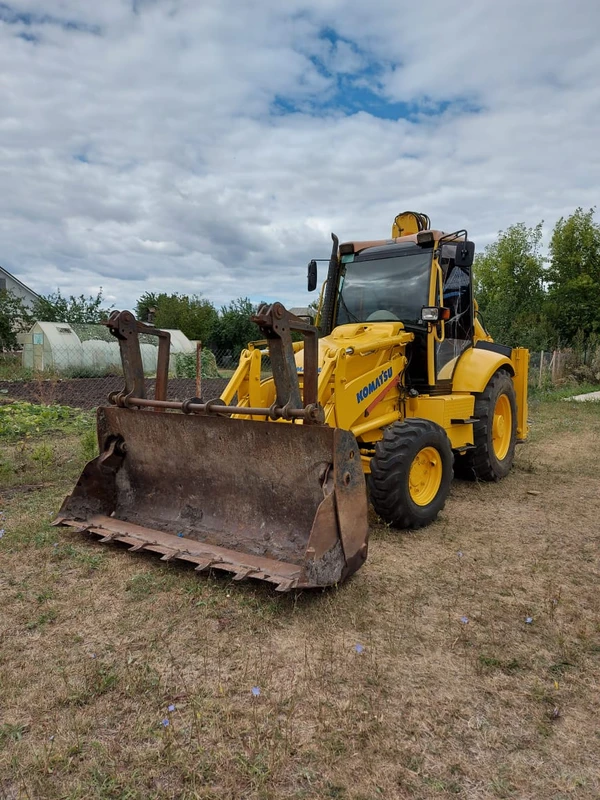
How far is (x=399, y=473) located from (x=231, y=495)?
1338 millimetres

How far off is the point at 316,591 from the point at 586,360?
2081 centimetres

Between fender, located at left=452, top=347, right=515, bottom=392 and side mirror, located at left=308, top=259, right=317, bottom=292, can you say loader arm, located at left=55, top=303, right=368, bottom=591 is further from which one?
fender, located at left=452, top=347, right=515, bottom=392

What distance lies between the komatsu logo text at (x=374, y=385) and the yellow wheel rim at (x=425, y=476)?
2.25 ft

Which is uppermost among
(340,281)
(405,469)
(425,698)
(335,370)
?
(340,281)

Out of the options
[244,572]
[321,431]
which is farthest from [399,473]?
[244,572]

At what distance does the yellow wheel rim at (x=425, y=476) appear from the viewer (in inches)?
205

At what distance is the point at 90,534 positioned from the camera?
4.70m

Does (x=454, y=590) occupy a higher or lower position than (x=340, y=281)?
lower

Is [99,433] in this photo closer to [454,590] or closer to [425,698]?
[454,590]

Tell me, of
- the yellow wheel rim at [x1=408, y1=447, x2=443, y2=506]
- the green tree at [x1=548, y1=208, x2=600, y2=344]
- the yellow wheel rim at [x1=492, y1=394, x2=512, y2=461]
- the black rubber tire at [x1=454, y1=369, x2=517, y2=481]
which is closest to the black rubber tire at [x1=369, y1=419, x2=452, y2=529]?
the yellow wheel rim at [x1=408, y1=447, x2=443, y2=506]

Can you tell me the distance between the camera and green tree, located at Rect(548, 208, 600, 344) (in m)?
29.5

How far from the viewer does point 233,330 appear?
3491cm

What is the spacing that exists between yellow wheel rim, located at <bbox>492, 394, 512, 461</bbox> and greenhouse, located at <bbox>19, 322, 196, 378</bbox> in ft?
51.4

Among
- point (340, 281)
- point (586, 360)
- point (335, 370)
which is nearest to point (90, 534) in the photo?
point (335, 370)
